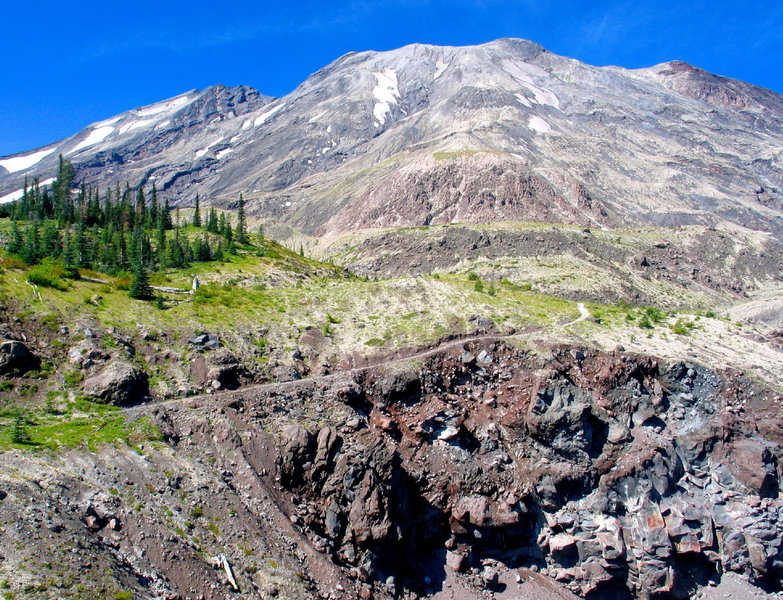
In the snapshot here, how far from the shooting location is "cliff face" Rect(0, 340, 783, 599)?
27094 millimetres

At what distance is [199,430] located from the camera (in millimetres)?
34406

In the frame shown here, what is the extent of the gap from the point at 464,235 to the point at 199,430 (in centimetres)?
10059

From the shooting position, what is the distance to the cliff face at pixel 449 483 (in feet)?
88.9

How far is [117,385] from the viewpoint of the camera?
35719 millimetres

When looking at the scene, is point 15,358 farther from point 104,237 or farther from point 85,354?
point 104,237

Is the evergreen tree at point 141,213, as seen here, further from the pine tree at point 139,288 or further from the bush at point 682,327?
the bush at point 682,327

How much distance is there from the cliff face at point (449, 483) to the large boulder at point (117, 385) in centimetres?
285

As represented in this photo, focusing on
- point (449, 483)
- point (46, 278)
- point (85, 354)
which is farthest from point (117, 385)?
point (449, 483)

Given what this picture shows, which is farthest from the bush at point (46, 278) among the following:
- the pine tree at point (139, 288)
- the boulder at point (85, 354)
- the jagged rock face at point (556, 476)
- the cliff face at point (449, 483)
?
the jagged rock face at point (556, 476)

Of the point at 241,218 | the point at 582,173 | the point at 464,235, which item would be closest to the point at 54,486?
the point at 241,218

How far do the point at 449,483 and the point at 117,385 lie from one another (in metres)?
24.0

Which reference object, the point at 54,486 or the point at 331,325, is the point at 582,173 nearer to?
the point at 331,325

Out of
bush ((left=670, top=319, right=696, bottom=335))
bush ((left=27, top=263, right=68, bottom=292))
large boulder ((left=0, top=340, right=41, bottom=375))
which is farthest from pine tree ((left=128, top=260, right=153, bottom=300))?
bush ((left=670, top=319, right=696, bottom=335))

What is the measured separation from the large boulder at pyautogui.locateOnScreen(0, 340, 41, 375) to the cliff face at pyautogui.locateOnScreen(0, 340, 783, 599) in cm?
991
